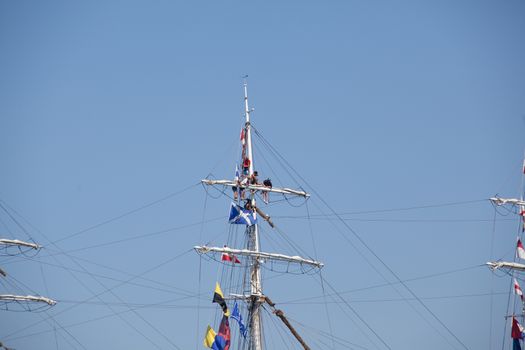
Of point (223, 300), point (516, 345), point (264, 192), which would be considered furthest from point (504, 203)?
point (223, 300)

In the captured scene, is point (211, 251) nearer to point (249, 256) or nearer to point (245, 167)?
point (249, 256)

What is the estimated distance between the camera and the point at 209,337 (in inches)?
2753

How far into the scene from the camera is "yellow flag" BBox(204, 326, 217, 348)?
6975cm

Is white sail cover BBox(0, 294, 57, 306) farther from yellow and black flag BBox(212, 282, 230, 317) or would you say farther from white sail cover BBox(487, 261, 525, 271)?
white sail cover BBox(487, 261, 525, 271)

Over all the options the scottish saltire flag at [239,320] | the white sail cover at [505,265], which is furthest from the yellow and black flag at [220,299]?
the white sail cover at [505,265]

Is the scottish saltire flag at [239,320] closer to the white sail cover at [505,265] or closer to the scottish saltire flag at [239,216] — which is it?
the scottish saltire flag at [239,216]

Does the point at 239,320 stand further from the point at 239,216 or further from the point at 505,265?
the point at 505,265

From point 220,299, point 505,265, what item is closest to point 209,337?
point 220,299

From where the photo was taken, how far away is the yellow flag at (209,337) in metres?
69.8

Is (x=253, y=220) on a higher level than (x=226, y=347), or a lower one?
higher

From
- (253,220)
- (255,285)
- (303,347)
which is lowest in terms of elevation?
(303,347)

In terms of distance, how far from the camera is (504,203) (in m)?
77.2

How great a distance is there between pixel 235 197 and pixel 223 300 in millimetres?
8554

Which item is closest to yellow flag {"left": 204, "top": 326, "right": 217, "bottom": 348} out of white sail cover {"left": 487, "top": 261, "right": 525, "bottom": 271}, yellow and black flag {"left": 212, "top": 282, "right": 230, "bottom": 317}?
yellow and black flag {"left": 212, "top": 282, "right": 230, "bottom": 317}
